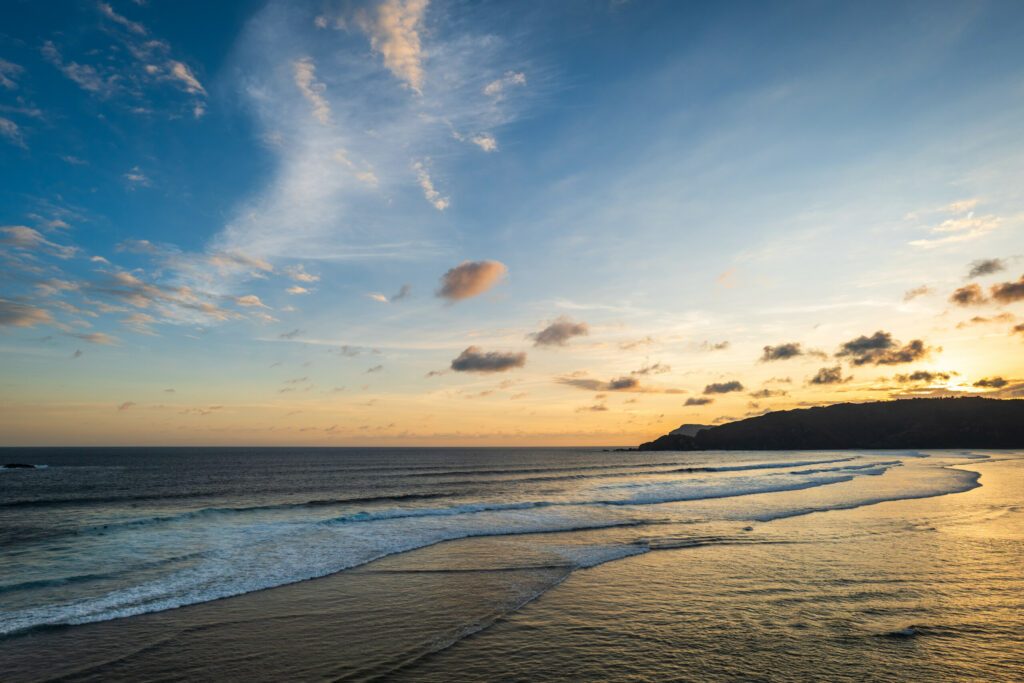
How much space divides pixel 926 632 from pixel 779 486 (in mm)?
44747

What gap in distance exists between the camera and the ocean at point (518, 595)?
10.8m

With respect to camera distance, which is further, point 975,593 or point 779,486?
point 779,486

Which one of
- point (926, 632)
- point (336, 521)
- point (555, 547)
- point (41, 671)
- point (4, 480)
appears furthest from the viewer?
point (4, 480)

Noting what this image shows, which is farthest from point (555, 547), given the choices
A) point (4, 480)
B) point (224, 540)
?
point (4, 480)

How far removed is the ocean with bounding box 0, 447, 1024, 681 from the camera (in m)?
10.8

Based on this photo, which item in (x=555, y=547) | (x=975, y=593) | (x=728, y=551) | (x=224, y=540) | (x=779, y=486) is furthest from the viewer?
(x=779, y=486)

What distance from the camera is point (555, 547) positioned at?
23578mm

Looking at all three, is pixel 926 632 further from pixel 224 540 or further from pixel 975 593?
pixel 224 540

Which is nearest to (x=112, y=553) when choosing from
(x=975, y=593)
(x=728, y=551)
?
(x=728, y=551)

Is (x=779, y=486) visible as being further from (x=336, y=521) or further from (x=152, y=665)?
(x=152, y=665)

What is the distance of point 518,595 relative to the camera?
1588 cm

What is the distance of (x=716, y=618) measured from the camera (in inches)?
525

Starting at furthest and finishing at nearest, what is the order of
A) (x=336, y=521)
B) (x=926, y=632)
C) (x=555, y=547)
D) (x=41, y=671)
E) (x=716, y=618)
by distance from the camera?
1. (x=336, y=521)
2. (x=555, y=547)
3. (x=716, y=618)
4. (x=926, y=632)
5. (x=41, y=671)

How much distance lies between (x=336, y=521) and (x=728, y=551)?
21.3 meters
